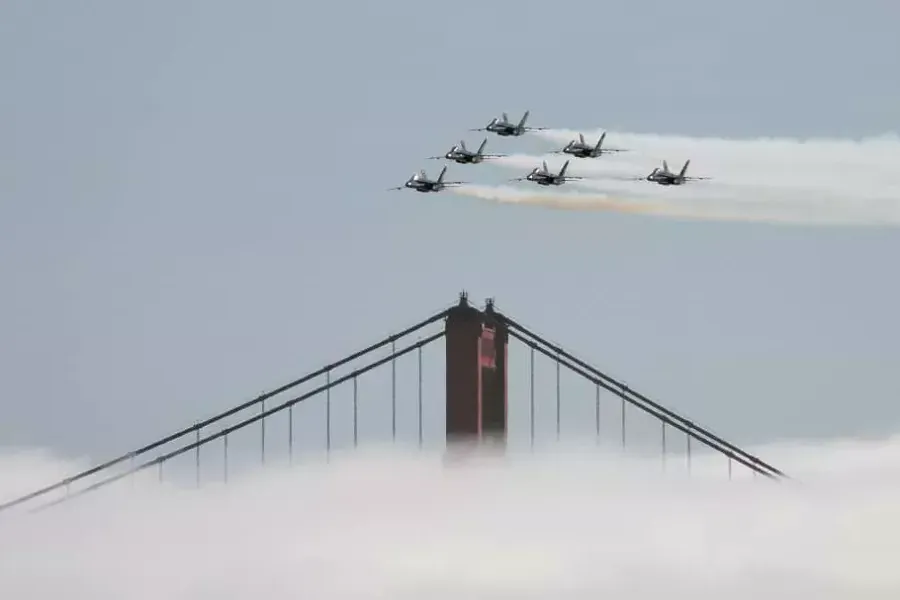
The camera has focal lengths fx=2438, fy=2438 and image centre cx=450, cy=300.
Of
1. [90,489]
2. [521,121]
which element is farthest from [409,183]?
[90,489]

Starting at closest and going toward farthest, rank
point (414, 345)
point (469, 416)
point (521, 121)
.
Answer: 1. point (521, 121)
2. point (469, 416)
3. point (414, 345)

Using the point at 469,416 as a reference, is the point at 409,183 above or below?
above

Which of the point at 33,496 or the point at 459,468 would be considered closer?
the point at 459,468

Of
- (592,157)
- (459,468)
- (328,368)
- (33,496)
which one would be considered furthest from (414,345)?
(592,157)

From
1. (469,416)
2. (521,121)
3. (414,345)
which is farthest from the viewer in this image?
(414,345)

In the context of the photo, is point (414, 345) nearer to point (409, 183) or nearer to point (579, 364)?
point (579, 364)

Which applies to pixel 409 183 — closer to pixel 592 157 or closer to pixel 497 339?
pixel 592 157
